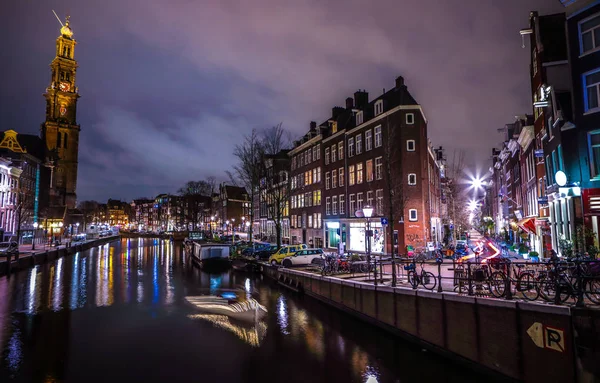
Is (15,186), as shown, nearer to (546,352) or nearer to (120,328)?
(120,328)

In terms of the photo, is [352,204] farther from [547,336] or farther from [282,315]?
[547,336]

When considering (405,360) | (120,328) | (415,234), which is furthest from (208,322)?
(415,234)

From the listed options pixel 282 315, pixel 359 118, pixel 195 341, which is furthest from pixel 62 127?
pixel 195 341

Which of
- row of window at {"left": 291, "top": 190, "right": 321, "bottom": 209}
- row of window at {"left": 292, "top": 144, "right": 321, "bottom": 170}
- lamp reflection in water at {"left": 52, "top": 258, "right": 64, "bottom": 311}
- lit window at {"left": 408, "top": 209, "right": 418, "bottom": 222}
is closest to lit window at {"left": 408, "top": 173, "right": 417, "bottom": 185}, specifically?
lit window at {"left": 408, "top": 209, "right": 418, "bottom": 222}

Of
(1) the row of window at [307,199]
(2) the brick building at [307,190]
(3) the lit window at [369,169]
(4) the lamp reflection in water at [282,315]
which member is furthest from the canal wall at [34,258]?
(3) the lit window at [369,169]

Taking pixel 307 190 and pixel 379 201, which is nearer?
pixel 379 201

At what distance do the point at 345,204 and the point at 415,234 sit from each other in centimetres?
Result: 1134

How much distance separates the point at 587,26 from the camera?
1881 cm

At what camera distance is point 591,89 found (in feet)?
61.1

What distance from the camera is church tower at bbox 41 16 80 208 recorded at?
99613 millimetres

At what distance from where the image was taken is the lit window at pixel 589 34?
1842 centimetres

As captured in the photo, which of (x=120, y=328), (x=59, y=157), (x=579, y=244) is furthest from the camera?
(x=59, y=157)

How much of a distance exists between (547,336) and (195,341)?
537 inches

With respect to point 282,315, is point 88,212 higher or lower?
higher
